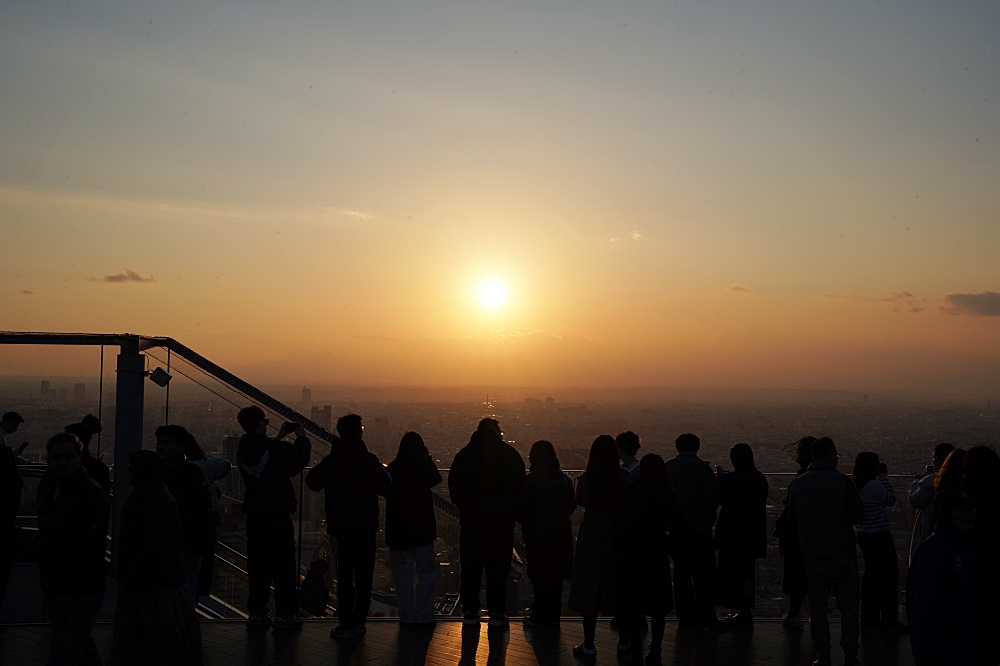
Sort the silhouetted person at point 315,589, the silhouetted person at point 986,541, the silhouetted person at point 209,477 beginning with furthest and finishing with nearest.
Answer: the silhouetted person at point 315,589 < the silhouetted person at point 209,477 < the silhouetted person at point 986,541

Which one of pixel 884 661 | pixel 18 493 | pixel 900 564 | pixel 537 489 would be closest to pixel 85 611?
pixel 18 493

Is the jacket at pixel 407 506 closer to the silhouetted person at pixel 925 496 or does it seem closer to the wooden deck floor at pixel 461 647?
the wooden deck floor at pixel 461 647

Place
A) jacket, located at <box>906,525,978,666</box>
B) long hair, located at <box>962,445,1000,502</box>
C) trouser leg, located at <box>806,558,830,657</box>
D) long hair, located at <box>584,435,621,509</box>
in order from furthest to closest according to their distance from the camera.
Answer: long hair, located at <box>584,435,621,509</box> < trouser leg, located at <box>806,558,830,657</box> < long hair, located at <box>962,445,1000,502</box> < jacket, located at <box>906,525,978,666</box>

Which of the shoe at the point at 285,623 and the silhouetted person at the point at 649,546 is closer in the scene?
the silhouetted person at the point at 649,546

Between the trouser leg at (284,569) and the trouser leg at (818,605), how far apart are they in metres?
5.10

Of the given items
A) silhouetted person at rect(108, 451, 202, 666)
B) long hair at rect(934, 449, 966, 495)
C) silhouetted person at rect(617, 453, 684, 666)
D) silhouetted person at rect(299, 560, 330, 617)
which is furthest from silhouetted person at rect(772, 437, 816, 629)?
silhouetted person at rect(108, 451, 202, 666)

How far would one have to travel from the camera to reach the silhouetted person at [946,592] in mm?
4859

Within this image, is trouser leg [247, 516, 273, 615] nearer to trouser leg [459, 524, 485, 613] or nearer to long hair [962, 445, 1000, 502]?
trouser leg [459, 524, 485, 613]

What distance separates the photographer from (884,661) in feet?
27.6

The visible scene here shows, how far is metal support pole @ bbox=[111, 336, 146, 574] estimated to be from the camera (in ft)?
30.3

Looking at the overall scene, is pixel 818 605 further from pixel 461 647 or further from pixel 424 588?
pixel 424 588

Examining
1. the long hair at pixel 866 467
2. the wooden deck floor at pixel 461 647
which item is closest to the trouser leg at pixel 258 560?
the wooden deck floor at pixel 461 647

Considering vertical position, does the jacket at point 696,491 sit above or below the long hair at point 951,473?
below

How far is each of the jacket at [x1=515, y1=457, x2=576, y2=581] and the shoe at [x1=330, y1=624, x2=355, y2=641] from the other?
6.45 ft
